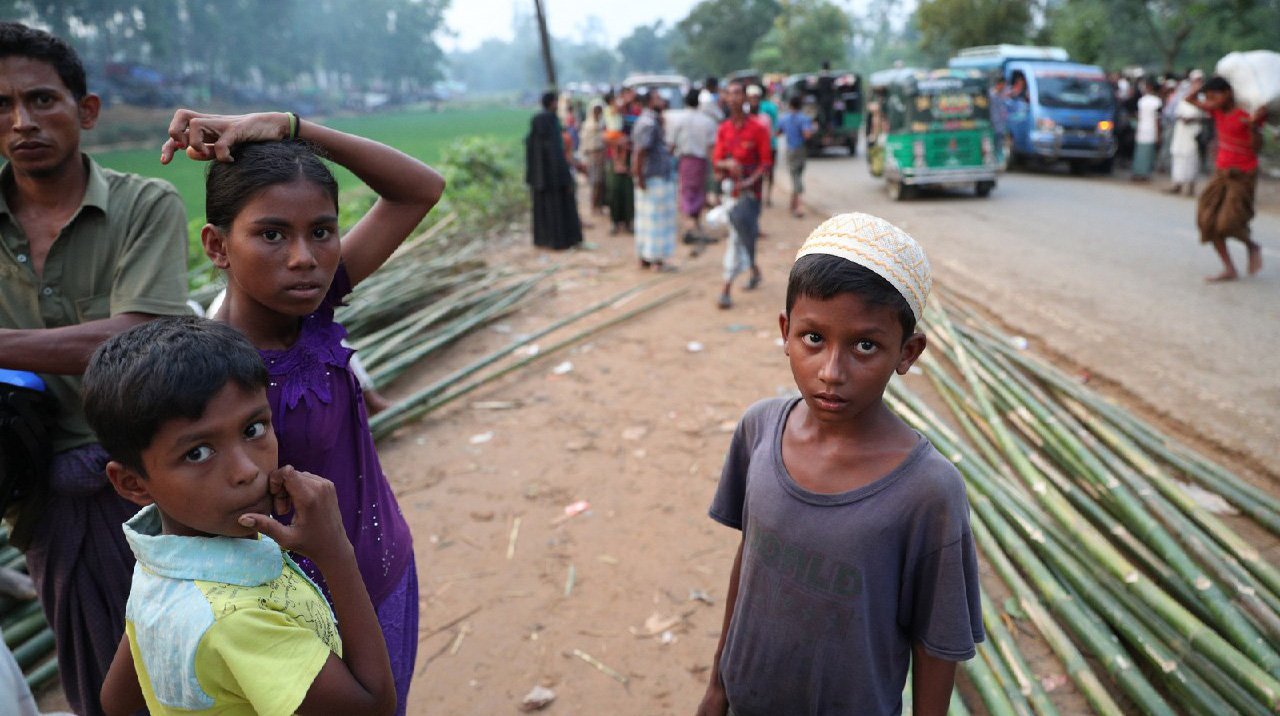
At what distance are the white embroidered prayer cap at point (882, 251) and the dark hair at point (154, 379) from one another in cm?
90

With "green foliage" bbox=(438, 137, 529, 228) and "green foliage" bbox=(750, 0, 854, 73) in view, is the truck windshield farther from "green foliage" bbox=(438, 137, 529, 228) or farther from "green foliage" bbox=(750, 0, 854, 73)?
"green foliage" bbox=(750, 0, 854, 73)

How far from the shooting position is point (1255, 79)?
621 cm

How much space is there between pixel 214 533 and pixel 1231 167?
26.3 ft

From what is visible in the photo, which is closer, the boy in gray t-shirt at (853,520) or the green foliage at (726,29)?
the boy in gray t-shirt at (853,520)

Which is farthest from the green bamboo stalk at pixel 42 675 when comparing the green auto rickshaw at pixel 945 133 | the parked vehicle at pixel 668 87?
the parked vehicle at pixel 668 87

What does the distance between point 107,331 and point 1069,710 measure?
9.14 feet

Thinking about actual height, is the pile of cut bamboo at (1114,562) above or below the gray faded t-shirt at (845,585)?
below

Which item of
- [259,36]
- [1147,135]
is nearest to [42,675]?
[1147,135]

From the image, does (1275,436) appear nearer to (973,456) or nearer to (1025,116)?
(973,456)

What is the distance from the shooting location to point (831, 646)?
1.35 m

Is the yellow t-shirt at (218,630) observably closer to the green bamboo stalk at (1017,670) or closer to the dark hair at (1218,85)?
the green bamboo stalk at (1017,670)

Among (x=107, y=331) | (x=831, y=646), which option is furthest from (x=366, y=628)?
(x=107, y=331)

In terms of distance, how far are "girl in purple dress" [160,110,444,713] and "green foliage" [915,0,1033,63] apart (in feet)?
90.8

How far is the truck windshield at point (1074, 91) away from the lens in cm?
1418
